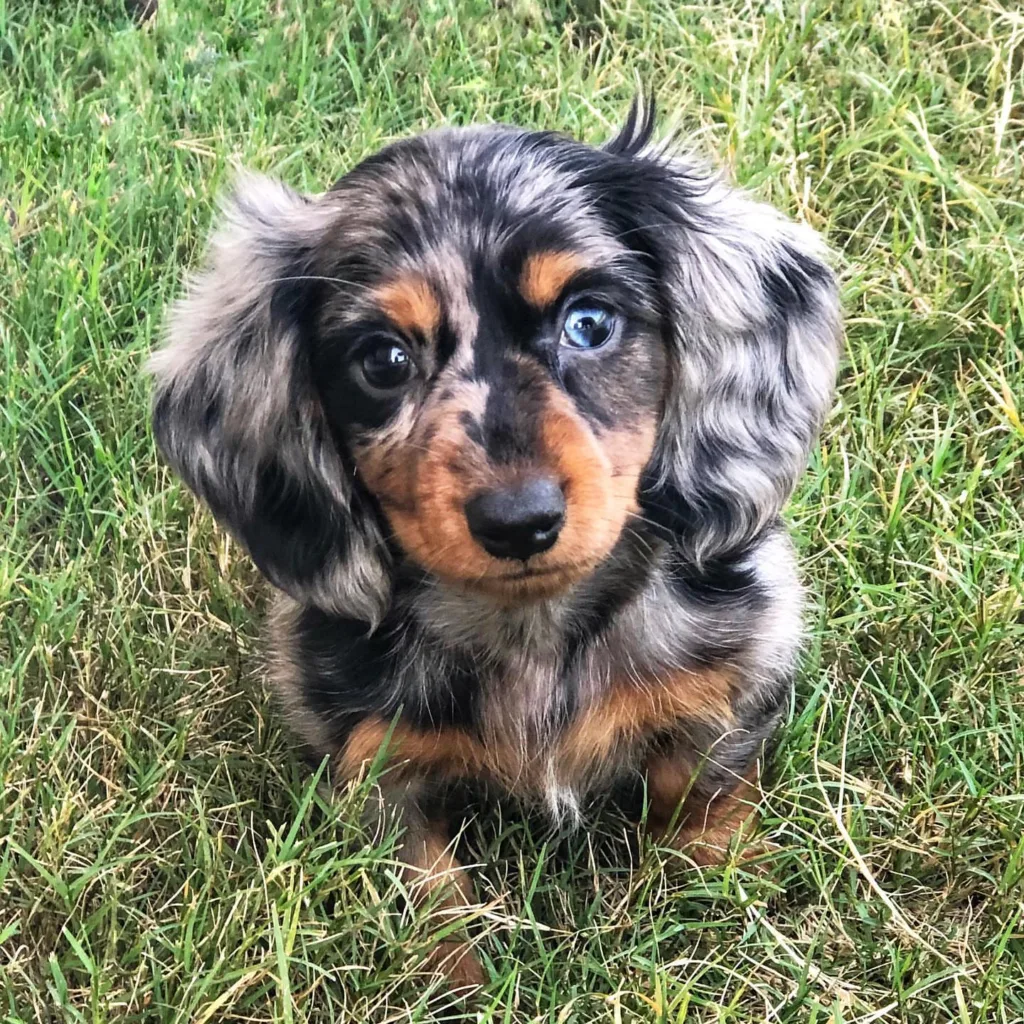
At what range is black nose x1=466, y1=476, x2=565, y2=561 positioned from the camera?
174cm

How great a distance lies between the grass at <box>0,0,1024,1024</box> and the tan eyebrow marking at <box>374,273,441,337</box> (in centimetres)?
86

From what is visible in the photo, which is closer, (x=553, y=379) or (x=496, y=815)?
(x=553, y=379)

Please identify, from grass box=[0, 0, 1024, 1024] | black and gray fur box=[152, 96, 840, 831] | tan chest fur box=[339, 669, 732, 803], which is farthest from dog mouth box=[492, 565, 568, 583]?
grass box=[0, 0, 1024, 1024]

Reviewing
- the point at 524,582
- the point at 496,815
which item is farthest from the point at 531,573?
the point at 496,815

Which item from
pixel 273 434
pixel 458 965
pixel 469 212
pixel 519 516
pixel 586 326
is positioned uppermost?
pixel 469 212

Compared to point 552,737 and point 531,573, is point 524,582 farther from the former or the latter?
point 552,737

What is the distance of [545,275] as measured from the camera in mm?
1931

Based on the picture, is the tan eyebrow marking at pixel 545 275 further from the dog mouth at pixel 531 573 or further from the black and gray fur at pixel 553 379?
the dog mouth at pixel 531 573

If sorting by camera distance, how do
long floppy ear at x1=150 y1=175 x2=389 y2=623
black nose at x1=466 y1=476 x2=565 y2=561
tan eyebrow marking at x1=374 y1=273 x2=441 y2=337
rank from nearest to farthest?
black nose at x1=466 y1=476 x2=565 y2=561
tan eyebrow marking at x1=374 y1=273 x2=441 y2=337
long floppy ear at x1=150 y1=175 x2=389 y2=623

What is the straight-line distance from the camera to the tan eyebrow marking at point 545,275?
1.93 meters

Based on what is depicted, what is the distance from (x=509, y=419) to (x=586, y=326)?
25 cm

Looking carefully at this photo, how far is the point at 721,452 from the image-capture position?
7.27ft

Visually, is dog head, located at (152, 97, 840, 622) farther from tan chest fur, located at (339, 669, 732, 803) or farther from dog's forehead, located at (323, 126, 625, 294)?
tan chest fur, located at (339, 669, 732, 803)

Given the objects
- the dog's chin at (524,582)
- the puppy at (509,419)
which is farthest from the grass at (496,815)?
the dog's chin at (524,582)
